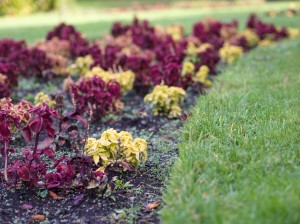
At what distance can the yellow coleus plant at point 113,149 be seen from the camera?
3516 mm

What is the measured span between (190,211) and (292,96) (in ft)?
9.28

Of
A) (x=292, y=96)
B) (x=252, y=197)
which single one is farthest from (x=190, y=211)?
(x=292, y=96)

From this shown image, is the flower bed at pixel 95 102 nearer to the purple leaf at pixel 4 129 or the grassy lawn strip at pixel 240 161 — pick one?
the purple leaf at pixel 4 129

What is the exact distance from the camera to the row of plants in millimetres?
3340

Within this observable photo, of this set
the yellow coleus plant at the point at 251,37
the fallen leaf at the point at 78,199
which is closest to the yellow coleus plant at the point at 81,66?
the fallen leaf at the point at 78,199

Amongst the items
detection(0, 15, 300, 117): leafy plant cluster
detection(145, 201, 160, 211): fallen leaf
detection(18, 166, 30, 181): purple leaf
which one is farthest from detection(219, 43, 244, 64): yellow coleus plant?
detection(18, 166, 30, 181): purple leaf

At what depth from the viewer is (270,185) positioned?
2.69 m

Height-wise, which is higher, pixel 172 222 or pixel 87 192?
pixel 172 222

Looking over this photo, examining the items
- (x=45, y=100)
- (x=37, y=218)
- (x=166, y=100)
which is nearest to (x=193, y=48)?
(x=166, y=100)

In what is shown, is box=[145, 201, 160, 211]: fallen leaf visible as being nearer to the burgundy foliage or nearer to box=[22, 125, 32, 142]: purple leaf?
box=[22, 125, 32, 142]: purple leaf

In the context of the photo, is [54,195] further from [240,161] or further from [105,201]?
[240,161]

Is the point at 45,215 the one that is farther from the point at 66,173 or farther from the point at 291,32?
the point at 291,32

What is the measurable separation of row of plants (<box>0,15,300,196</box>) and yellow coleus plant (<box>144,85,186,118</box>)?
11 mm

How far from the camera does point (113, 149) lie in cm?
356
